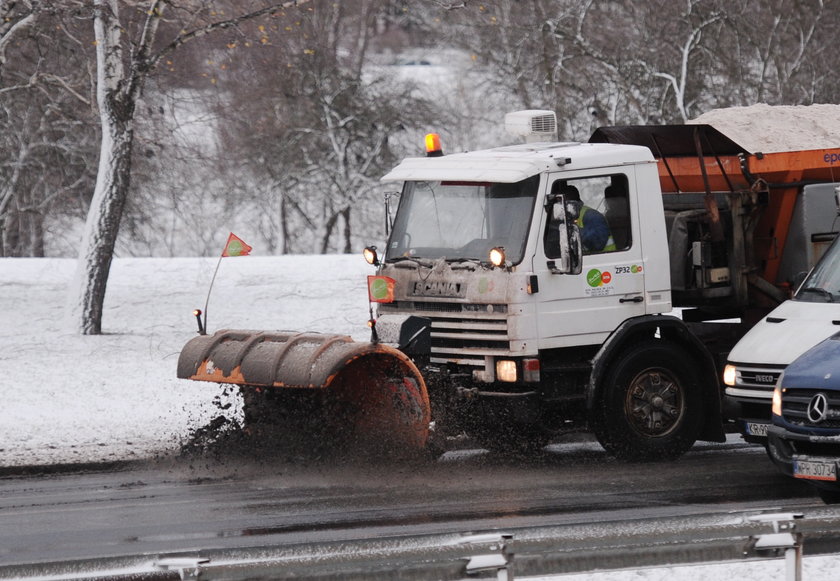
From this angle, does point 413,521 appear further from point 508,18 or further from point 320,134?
point 320,134

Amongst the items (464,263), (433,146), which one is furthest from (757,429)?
(433,146)

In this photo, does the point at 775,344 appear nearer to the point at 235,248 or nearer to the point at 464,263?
the point at 464,263

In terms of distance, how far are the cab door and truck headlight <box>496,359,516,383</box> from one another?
0.93 feet

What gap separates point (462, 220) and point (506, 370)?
126cm

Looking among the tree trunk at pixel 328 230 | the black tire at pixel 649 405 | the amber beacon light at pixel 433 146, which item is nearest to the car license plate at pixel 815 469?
the black tire at pixel 649 405

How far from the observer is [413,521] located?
8.33m

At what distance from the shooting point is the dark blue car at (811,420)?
805cm

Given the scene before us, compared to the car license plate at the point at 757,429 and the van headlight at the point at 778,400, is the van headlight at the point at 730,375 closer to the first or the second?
the car license plate at the point at 757,429

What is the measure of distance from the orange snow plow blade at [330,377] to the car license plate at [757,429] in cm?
234

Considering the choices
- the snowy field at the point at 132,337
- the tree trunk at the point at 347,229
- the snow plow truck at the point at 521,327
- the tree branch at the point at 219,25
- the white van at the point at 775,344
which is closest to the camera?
the white van at the point at 775,344

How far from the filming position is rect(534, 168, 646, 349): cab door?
10156mm

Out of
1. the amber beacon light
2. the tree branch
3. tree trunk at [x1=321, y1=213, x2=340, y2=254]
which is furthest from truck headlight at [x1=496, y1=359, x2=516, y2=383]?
tree trunk at [x1=321, y1=213, x2=340, y2=254]

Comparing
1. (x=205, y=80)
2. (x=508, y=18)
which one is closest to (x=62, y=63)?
(x=205, y=80)

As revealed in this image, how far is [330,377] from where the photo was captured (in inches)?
372
